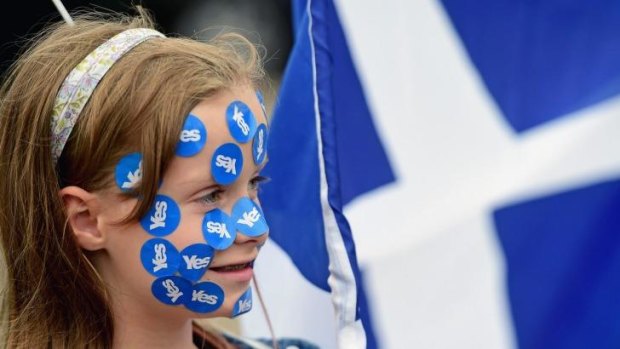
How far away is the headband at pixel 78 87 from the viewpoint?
1725 millimetres

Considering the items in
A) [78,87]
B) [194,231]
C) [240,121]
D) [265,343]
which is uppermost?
[78,87]

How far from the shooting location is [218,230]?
1.72 m

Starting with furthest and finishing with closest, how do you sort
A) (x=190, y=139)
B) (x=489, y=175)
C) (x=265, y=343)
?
(x=265, y=343)
(x=489, y=175)
(x=190, y=139)

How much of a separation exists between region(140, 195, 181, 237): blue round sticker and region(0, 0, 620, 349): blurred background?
51cm

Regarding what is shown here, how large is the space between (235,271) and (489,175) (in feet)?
1.81

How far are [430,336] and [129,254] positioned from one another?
0.61m

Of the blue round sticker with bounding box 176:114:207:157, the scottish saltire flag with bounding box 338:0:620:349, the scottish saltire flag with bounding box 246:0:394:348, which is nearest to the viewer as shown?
the blue round sticker with bounding box 176:114:207:157

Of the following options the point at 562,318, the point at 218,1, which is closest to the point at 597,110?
the point at 562,318

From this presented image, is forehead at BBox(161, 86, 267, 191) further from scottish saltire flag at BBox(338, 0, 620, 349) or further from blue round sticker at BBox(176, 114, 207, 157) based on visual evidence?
scottish saltire flag at BBox(338, 0, 620, 349)

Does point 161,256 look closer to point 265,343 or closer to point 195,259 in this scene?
point 195,259

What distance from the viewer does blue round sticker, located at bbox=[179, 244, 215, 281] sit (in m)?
1.71

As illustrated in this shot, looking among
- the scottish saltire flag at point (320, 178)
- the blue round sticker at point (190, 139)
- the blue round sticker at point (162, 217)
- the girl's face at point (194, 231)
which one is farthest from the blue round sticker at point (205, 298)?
the scottish saltire flag at point (320, 178)

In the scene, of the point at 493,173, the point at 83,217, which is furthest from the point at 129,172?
the point at 493,173

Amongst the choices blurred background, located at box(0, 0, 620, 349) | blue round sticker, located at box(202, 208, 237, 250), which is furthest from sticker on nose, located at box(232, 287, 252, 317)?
blurred background, located at box(0, 0, 620, 349)
